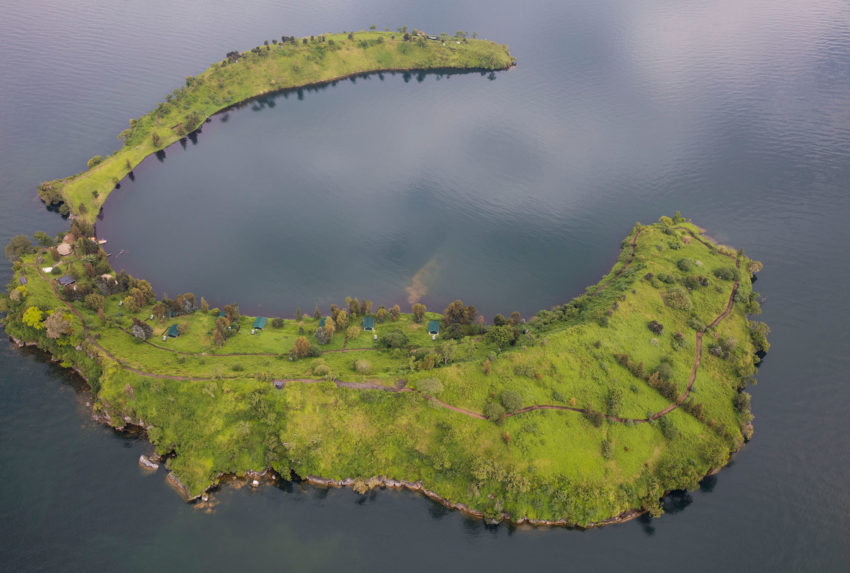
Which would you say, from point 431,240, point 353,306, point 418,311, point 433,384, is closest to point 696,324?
point 418,311

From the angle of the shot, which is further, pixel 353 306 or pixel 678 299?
pixel 678 299

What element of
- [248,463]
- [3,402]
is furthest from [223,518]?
[3,402]

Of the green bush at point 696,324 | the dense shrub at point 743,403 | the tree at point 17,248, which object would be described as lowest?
the dense shrub at point 743,403

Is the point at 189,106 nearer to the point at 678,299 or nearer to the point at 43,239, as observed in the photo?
the point at 43,239

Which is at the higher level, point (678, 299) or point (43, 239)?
point (43, 239)

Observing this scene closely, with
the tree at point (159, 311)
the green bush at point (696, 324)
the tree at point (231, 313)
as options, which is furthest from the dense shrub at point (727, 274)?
the tree at point (159, 311)

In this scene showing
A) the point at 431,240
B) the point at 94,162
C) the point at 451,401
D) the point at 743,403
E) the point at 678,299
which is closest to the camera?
the point at 451,401

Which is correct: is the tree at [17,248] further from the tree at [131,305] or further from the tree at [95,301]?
the tree at [131,305]

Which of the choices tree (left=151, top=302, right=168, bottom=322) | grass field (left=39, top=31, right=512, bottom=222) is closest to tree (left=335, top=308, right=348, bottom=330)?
tree (left=151, top=302, right=168, bottom=322)
